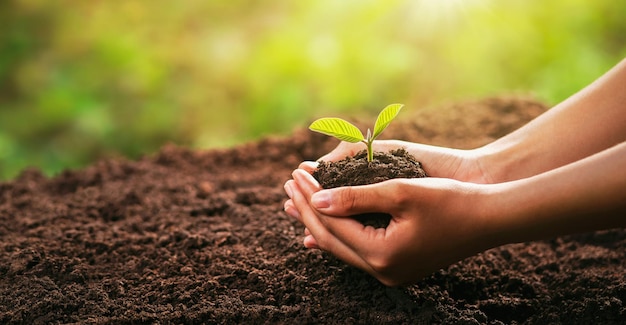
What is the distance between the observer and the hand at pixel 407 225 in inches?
45.6

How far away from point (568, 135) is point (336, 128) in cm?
55

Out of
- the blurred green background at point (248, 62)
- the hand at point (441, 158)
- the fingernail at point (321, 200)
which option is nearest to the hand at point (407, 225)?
the fingernail at point (321, 200)

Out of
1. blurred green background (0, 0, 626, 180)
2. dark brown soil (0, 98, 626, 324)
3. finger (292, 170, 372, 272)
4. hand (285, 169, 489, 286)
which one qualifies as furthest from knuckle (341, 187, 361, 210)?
blurred green background (0, 0, 626, 180)

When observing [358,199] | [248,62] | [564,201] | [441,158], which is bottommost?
[564,201]

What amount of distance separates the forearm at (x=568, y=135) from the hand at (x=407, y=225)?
36 cm

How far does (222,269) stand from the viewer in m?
1.48

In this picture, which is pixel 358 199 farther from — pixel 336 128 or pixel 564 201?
pixel 564 201

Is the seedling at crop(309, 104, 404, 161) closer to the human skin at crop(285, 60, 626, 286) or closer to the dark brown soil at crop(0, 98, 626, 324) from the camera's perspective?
the human skin at crop(285, 60, 626, 286)

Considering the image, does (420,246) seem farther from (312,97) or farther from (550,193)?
(312,97)

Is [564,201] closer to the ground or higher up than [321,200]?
closer to the ground

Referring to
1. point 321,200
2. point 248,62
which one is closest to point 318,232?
point 321,200

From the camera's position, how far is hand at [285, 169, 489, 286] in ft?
3.80

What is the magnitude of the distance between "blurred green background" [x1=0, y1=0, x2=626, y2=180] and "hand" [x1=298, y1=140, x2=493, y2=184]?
59.2 inches

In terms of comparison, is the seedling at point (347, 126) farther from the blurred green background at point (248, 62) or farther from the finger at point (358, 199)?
the blurred green background at point (248, 62)
